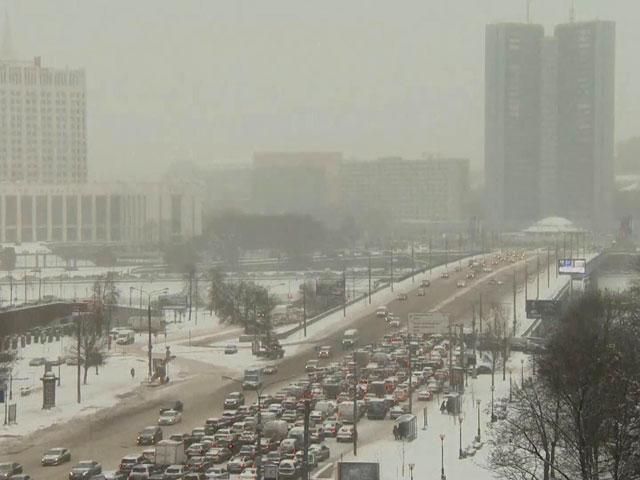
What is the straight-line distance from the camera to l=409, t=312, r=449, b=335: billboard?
12.9m

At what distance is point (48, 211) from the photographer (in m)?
24.6

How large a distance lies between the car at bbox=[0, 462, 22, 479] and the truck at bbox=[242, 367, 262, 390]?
3.11m

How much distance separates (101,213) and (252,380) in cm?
1486

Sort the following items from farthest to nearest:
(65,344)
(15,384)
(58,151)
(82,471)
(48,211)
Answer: (58,151)
(48,211)
(65,344)
(15,384)
(82,471)

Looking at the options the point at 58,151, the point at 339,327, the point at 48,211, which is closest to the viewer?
the point at 339,327

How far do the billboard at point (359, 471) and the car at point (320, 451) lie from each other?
2.71 ft

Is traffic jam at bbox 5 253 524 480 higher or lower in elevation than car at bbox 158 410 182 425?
higher

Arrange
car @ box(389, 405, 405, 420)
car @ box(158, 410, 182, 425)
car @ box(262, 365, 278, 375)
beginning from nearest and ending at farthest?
car @ box(158, 410, 182, 425), car @ box(389, 405, 405, 420), car @ box(262, 365, 278, 375)

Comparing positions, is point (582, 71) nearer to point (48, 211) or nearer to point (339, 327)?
point (48, 211)

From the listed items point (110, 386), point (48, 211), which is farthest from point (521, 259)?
point (110, 386)

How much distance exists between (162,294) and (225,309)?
8.21 ft

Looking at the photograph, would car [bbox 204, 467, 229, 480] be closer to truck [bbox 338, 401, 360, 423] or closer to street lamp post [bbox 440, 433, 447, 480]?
street lamp post [bbox 440, 433, 447, 480]

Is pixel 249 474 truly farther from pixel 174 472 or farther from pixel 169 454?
pixel 169 454

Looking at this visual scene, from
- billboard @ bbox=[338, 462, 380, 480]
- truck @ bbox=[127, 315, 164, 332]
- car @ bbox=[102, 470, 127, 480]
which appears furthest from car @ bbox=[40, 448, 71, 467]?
truck @ bbox=[127, 315, 164, 332]
